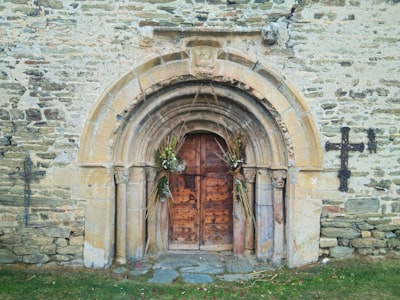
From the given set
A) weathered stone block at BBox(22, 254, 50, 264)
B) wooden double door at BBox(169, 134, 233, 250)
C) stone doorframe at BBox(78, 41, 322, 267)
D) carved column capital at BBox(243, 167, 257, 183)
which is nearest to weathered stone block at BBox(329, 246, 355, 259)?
stone doorframe at BBox(78, 41, 322, 267)

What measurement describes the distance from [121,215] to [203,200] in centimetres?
146

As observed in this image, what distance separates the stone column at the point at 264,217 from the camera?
5402mm

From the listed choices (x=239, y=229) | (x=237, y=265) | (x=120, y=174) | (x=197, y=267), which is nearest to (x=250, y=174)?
(x=239, y=229)

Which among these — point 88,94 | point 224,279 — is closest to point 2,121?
point 88,94

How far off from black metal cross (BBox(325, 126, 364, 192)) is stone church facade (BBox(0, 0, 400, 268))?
0.07ft

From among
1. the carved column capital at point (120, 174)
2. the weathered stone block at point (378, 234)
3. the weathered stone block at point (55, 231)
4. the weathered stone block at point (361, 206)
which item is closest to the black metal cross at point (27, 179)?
the weathered stone block at point (55, 231)

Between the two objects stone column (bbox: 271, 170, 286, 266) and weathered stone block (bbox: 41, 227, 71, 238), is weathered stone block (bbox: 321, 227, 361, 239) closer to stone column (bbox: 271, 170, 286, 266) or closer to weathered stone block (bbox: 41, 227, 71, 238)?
stone column (bbox: 271, 170, 286, 266)

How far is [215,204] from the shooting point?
19.7 ft

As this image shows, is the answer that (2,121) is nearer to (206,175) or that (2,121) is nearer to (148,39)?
(148,39)

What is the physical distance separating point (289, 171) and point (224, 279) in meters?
1.80

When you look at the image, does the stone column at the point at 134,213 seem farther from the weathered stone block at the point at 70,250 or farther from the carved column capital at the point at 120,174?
the weathered stone block at the point at 70,250

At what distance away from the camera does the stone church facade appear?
16.1ft

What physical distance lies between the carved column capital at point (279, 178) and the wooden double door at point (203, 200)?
38.1 inches

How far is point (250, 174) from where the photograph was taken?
18.3 ft
